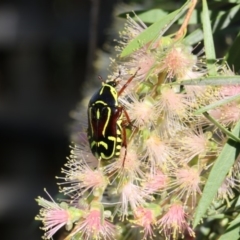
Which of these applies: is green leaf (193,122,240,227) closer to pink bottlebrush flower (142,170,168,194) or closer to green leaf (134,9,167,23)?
pink bottlebrush flower (142,170,168,194)

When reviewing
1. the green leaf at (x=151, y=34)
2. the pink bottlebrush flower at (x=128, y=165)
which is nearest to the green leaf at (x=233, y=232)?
the pink bottlebrush flower at (x=128, y=165)

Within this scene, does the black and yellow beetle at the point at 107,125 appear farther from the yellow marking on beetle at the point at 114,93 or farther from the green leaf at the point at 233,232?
the green leaf at the point at 233,232

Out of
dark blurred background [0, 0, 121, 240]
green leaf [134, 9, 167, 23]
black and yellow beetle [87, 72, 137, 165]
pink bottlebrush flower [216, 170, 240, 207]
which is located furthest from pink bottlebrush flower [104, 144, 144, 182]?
dark blurred background [0, 0, 121, 240]

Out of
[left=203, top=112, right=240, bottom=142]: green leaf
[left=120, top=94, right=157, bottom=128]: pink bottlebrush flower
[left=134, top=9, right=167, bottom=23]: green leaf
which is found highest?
[left=134, top=9, right=167, bottom=23]: green leaf

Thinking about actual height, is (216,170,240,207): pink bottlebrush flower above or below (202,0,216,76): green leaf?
below

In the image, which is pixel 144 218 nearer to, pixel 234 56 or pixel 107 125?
pixel 107 125

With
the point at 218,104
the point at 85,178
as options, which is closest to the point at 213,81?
the point at 218,104
